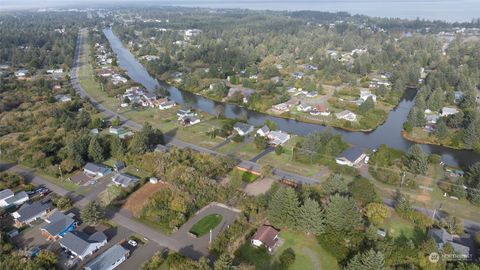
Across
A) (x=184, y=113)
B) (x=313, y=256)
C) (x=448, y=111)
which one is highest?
(x=448, y=111)

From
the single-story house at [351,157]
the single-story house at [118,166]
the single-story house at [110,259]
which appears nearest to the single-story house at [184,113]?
the single-story house at [118,166]

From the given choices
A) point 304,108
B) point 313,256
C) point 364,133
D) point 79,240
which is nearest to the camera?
point 313,256

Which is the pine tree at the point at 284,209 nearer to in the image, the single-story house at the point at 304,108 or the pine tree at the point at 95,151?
the pine tree at the point at 95,151

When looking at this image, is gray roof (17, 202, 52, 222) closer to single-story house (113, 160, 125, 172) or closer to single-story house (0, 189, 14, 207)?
single-story house (0, 189, 14, 207)

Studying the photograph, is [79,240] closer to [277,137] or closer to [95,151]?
[95,151]

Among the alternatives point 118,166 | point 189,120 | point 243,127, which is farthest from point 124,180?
point 189,120

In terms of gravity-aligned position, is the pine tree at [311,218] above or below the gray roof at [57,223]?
above

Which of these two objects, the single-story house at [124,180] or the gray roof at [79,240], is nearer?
the gray roof at [79,240]
